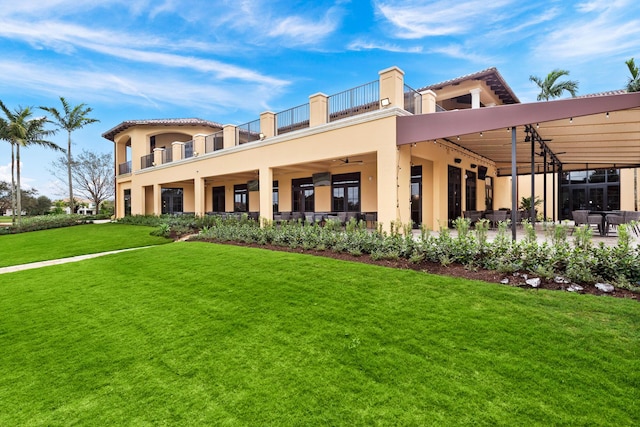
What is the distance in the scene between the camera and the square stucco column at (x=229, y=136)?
17.6 meters

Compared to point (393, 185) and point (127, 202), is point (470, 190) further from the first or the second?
point (127, 202)

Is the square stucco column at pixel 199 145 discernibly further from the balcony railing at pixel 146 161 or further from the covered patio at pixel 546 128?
the covered patio at pixel 546 128

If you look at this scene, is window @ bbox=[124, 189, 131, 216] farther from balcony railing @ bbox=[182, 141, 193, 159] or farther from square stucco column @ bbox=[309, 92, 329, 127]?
square stucco column @ bbox=[309, 92, 329, 127]

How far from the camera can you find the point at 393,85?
10.1 metres

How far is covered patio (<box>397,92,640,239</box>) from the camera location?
279 inches

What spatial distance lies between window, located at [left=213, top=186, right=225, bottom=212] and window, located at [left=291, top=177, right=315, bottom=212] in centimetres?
895

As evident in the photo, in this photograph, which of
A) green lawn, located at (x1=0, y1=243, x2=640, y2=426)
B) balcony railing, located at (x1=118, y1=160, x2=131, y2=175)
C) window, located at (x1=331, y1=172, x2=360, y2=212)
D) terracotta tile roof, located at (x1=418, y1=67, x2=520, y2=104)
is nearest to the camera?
green lawn, located at (x1=0, y1=243, x2=640, y2=426)

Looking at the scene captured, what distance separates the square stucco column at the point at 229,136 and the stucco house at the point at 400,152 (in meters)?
0.07

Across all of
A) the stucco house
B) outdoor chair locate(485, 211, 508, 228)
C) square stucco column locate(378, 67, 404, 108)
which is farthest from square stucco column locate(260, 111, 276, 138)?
outdoor chair locate(485, 211, 508, 228)

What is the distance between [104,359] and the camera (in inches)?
143

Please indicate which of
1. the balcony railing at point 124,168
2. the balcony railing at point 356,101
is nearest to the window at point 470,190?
Result: the balcony railing at point 356,101

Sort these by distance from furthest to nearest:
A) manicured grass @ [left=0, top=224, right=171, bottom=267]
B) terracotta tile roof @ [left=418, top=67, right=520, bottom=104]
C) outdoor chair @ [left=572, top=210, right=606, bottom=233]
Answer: terracotta tile roof @ [left=418, top=67, right=520, bottom=104] < manicured grass @ [left=0, top=224, right=171, bottom=267] < outdoor chair @ [left=572, top=210, right=606, bottom=233]

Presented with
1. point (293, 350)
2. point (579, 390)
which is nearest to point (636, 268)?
point (579, 390)

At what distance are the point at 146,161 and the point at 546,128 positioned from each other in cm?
2655
